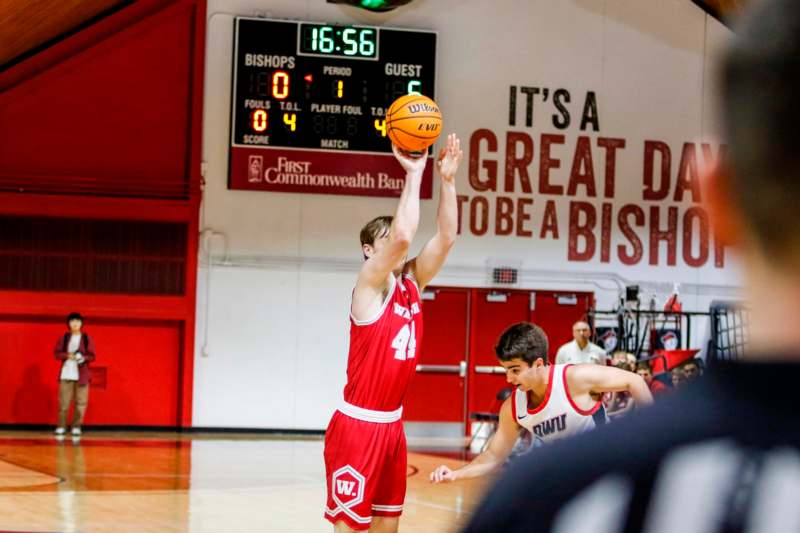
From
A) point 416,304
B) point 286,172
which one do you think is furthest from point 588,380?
point 286,172

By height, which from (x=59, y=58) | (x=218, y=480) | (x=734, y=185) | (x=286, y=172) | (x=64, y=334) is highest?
(x=59, y=58)

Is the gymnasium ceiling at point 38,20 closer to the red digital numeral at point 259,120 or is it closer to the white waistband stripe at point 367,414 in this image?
the red digital numeral at point 259,120

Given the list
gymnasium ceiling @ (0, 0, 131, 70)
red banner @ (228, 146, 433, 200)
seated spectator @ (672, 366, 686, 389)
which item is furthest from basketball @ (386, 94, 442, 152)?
red banner @ (228, 146, 433, 200)

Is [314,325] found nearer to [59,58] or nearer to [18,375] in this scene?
[18,375]

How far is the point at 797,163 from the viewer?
94 cm

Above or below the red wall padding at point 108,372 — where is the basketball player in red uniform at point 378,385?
above

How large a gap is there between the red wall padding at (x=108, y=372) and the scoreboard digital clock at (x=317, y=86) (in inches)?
116

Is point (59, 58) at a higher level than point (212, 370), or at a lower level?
higher

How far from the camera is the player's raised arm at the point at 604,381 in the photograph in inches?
236

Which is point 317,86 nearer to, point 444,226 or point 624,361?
point 624,361

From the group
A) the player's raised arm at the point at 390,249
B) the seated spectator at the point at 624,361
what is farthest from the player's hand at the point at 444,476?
the seated spectator at the point at 624,361

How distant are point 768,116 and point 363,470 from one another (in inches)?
210

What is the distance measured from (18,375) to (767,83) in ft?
57.4

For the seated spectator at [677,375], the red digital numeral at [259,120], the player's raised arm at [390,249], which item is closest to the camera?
the player's raised arm at [390,249]
